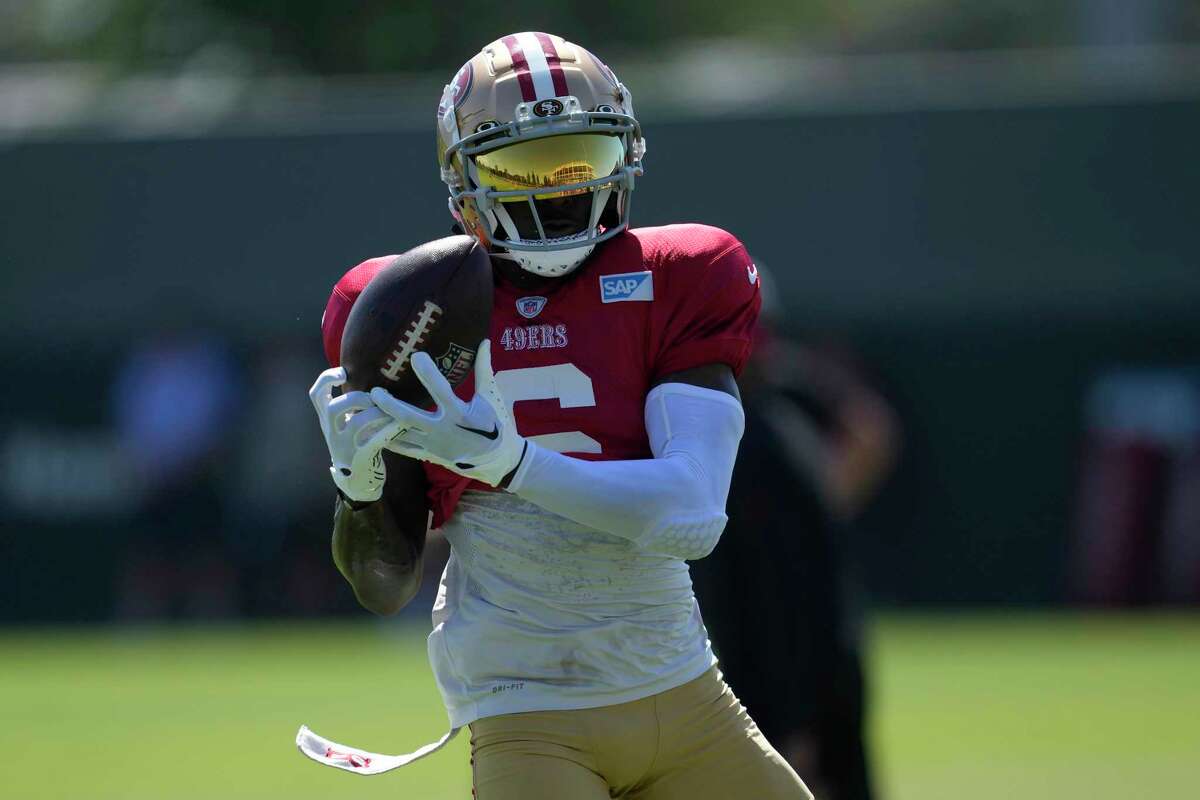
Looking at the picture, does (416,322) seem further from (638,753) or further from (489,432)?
(638,753)

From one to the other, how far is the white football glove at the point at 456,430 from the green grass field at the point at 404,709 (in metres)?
4.56

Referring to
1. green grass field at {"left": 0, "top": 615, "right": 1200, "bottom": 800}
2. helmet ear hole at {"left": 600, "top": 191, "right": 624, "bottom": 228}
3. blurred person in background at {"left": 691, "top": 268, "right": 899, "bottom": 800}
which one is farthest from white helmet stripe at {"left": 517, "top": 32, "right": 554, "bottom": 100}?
green grass field at {"left": 0, "top": 615, "right": 1200, "bottom": 800}

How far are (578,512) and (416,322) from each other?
1.30ft

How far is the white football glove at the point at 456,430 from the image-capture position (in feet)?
9.76

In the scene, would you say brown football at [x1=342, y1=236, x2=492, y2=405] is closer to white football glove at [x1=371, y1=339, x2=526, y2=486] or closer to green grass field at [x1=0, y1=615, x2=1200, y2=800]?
white football glove at [x1=371, y1=339, x2=526, y2=486]

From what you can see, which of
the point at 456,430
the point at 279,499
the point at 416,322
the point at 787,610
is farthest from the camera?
the point at 279,499

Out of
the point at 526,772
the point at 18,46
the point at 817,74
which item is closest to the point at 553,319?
the point at 526,772

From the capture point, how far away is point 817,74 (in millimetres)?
15953

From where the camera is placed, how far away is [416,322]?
3.07 meters

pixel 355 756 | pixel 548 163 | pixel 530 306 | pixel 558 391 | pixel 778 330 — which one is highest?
pixel 548 163

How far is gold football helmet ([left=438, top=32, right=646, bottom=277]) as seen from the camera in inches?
134

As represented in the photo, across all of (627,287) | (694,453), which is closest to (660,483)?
(694,453)

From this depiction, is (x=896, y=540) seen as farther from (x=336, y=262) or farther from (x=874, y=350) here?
(x=336, y=262)

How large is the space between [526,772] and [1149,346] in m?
10.4
